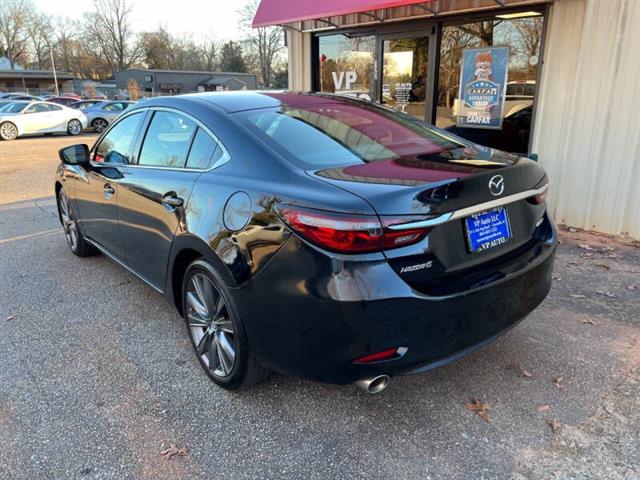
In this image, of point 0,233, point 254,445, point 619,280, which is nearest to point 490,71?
point 619,280

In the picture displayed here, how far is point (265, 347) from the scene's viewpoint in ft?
7.69

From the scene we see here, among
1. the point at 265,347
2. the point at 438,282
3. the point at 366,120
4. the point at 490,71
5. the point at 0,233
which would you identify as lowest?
the point at 0,233

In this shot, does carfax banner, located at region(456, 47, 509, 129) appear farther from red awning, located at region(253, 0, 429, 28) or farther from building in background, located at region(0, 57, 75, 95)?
building in background, located at region(0, 57, 75, 95)

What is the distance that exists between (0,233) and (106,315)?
3.45 metres

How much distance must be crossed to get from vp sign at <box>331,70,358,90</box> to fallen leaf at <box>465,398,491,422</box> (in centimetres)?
701

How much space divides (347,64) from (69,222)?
546 centimetres

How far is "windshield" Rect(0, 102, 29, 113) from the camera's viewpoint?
19250 mm

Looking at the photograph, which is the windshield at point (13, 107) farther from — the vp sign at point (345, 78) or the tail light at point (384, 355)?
the tail light at point (384, 355)

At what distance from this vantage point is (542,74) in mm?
5680

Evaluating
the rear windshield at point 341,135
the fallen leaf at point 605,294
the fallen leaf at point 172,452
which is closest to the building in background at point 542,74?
the fallen leaf at point 605,294

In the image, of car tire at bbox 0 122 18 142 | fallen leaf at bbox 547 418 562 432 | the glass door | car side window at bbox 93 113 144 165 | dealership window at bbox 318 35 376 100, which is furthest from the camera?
car tire at bbox 0 122 18 142

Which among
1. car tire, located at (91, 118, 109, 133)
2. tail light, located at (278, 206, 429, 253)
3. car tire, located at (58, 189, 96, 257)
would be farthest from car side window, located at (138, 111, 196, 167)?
car tire, located at (91, 118, 109, 133)

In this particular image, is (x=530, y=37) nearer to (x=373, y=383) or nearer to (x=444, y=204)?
(x=444, y=204)

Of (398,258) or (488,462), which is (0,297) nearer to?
(398,258)
